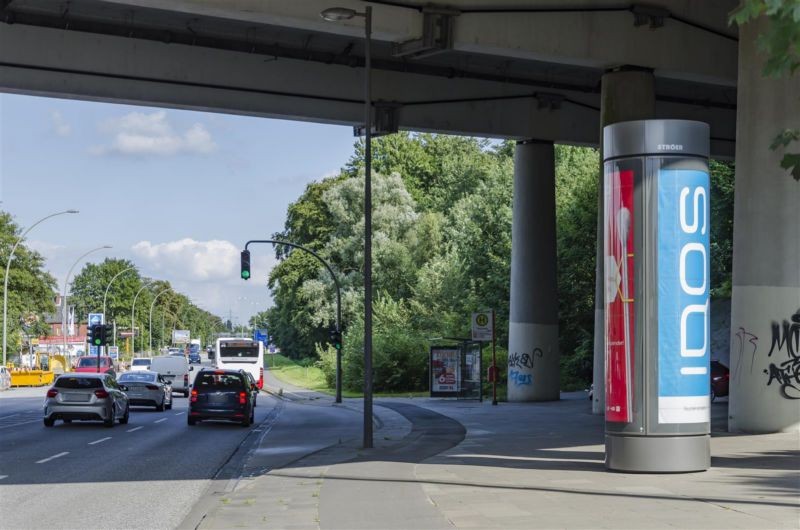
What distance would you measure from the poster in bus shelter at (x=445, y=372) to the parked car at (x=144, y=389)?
11527mm

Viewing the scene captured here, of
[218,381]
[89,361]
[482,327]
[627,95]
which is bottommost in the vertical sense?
[89,361]

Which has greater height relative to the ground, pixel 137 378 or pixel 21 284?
pixel 21 284

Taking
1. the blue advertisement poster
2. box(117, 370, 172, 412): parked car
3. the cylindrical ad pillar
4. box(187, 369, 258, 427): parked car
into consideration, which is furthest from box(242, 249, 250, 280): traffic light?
the blue advertisement poster

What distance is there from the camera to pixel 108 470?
18547 millimetres

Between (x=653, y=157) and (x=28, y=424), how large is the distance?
22494 millimetres

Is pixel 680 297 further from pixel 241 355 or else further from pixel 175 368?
pixel 175 368

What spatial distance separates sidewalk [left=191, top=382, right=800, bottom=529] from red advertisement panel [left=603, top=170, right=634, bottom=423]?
3.48ft

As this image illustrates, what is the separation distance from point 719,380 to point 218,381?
17.6m

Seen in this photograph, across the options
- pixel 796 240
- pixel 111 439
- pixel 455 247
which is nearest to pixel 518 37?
pixel 796 240

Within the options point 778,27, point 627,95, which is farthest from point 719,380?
point 778,27

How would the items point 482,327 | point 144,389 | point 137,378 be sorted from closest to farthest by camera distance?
point 482,327 < point 144,389 < point 137,378

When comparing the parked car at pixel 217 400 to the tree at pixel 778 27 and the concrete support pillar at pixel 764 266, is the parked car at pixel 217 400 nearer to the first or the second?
the concrete support pillar at pixel 764 266

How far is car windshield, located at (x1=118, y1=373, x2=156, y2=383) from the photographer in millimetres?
42375

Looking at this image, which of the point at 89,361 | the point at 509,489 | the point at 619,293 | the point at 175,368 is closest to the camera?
the point at 509,489
